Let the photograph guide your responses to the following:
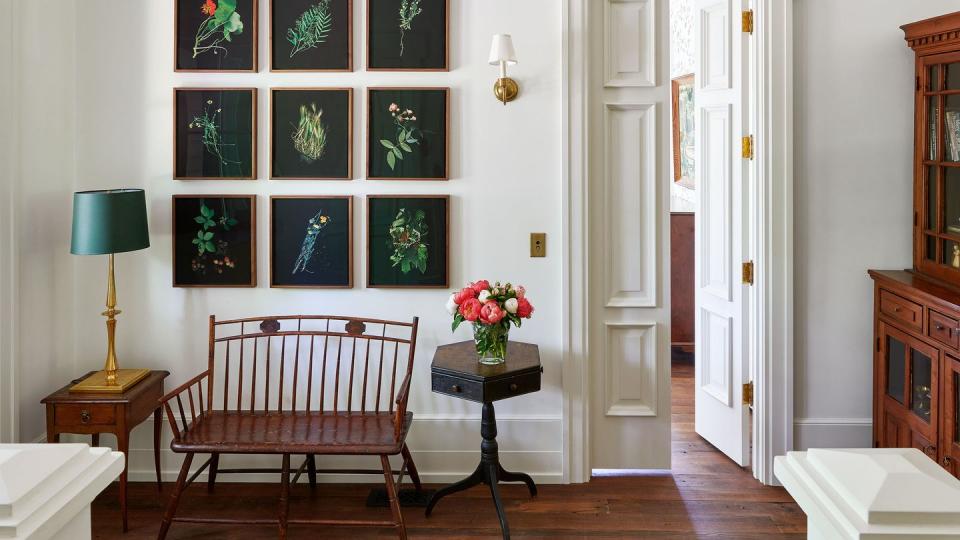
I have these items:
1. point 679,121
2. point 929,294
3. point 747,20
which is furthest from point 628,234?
point 679,121

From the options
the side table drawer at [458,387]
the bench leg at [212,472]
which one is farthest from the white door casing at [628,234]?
the bench leg at [212,472]

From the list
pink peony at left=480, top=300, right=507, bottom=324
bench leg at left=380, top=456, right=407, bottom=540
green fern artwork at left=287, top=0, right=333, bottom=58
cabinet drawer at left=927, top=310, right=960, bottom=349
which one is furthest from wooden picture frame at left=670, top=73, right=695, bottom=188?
bench leg at left=380, top=456, right=407, bottom=540

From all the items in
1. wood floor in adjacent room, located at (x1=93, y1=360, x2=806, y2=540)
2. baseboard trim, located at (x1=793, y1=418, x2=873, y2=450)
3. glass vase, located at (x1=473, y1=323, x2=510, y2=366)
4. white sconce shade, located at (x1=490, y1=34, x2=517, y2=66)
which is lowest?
wood floor in adjacent room, located at (x1=93, y1=360, x2=806, y2=540)

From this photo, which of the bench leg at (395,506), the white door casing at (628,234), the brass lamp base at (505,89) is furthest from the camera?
the white door casing at (628,234)

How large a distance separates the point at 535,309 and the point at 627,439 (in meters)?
0.78

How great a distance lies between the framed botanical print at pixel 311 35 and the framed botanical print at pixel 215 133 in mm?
237

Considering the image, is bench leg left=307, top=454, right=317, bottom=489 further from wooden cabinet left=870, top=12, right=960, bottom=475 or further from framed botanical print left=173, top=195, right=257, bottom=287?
wooden cabinet left=870, top=12, right=960, bottom=475

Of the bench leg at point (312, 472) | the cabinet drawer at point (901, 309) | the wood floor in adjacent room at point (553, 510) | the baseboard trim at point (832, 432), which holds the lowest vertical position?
the wood floor in adjacent room at point (553, 510)

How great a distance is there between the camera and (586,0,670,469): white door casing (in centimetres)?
397

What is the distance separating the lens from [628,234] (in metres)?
4.04

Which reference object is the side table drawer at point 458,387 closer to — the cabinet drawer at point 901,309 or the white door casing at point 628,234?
the white door casing at point 628,234

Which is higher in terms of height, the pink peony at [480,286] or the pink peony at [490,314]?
the pink peony at [480,286]

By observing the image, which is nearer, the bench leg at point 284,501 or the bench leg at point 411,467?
the bench leg at point 284,501

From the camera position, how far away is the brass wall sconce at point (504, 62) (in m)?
3.68
